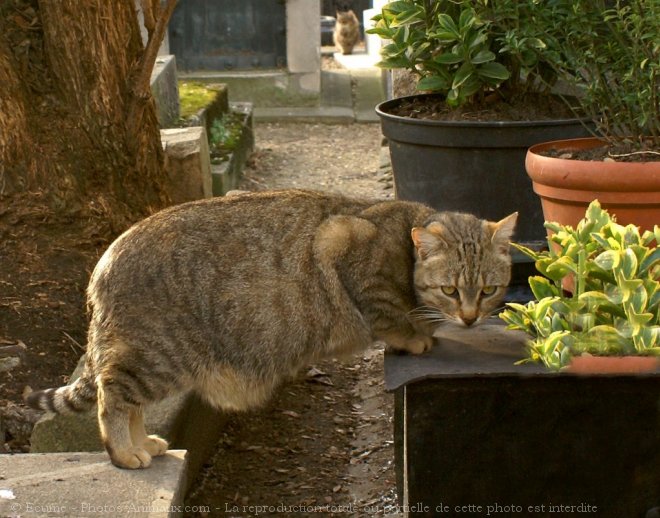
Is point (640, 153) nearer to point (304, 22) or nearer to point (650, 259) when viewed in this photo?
point (650, 259)

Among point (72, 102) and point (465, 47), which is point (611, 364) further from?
point (72, 102)

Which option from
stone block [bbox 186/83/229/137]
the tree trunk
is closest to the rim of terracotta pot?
the tree trunk

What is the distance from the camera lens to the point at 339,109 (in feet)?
38.8

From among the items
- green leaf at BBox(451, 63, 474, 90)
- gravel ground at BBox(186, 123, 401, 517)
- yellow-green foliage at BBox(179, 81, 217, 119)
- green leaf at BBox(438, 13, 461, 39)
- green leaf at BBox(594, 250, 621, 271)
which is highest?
green leaf at BBox(438, 13, 461, 39)

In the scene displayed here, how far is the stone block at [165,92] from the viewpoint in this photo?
7195 millimetres

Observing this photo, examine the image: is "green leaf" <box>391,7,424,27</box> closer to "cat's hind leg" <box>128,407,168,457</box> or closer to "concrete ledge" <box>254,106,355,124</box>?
"cat's hind leg" <box>128,407,168,457</box>

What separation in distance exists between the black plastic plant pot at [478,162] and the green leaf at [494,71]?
0.92ft

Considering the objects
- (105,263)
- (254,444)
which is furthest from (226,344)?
(254,444)

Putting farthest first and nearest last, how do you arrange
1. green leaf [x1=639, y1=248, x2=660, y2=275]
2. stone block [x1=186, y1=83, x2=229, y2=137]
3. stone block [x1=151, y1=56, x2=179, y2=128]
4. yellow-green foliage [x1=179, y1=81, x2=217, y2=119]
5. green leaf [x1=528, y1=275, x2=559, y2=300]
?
1. yellow-green foliage [x1=179, y1=81, x2=217, y2=119]
2. stone block [x1=186, y1=83, x2=229, y2=137]
3. stone block [x1=151, y1=56, x2=179, y2=128]
4. green leaf [x1=528, y1=275, x2=559, y2=300]
5. green leaf [x1=639, y1=248, x2=660, y2=275]

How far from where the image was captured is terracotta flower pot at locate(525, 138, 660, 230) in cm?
333

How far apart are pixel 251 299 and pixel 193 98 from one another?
559cm

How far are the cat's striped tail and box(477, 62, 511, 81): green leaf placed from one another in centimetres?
229

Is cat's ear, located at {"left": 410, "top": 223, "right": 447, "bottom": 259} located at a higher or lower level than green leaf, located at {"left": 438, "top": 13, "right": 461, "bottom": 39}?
lower

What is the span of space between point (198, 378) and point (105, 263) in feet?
1.66
